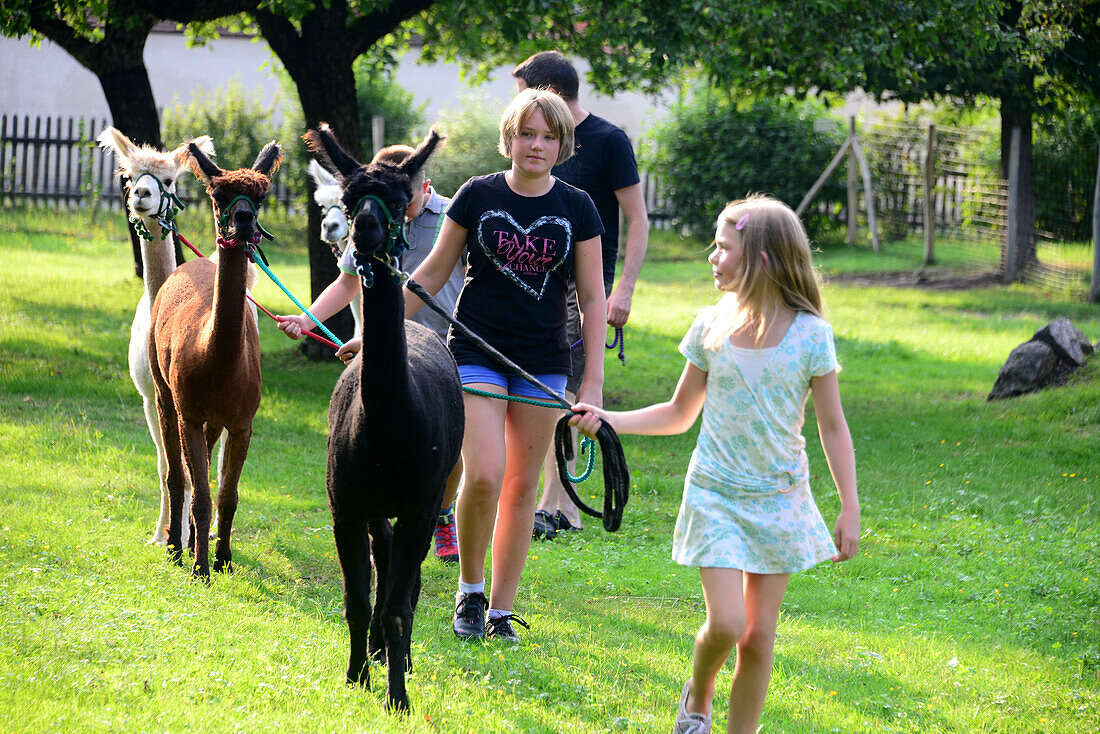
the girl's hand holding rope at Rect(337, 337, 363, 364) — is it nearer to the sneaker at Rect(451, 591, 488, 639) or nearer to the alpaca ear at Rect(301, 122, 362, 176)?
the alpaca ear at Rect(301, 122, 362, 176)

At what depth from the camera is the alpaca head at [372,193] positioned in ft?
10.7

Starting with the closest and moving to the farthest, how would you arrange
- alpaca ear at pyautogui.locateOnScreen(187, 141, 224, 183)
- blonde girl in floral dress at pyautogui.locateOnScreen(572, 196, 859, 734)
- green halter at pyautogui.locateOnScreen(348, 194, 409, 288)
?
blonde girl in floral dress at pyautogui.locateOnScreen(572, 196, 859, 734), green halter at pyautogui.locateOnScreen(348, 194, 409, 288), alpaca ear at pyautogui.locateOnScreen(187, 141, 224, 183)

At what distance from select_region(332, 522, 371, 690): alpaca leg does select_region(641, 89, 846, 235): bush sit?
56.2ft

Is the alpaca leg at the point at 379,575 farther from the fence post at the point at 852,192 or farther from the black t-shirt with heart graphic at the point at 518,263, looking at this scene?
the fence post at the point at 852,192

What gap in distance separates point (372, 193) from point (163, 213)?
2959mm

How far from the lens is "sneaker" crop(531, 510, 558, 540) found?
636 cm

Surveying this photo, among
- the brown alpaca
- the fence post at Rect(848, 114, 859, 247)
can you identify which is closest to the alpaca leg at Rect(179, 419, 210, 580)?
the brown alpaca

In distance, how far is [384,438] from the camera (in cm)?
349

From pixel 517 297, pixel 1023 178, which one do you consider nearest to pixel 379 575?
pixel 517 297

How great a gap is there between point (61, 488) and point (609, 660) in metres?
3.91

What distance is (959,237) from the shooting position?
19.5 meters

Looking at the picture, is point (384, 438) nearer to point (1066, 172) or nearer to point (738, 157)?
point (1066, 172)

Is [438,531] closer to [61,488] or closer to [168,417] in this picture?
[168,417]

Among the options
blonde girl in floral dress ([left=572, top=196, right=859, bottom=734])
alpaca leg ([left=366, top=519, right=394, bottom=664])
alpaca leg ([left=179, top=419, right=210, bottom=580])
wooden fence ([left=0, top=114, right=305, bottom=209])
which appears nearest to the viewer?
blonde girl in floral dress ([left=572, top=196, right=859, bottom=734])
